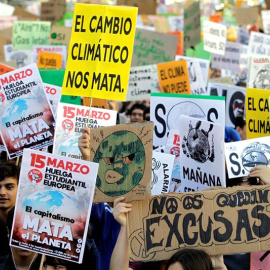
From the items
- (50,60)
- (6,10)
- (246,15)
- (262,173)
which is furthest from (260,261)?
(6,10)

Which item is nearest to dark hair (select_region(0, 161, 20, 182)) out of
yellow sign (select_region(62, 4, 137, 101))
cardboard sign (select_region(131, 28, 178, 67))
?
yellow sign (select_region(62, 4, 137, 101))

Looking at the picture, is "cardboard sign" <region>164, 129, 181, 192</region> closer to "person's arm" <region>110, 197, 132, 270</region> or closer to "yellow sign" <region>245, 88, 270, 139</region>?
"yellow sign" <region>245, 88, 270, 139</region>

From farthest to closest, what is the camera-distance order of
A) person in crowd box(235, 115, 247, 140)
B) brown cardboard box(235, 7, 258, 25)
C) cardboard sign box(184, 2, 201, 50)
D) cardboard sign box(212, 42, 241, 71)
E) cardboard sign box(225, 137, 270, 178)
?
brown cardboard box(235, 7, 258, 25) → cardboard sign box(212, 42, 241, 71) → cardboard sign box(184, 2, 201, 50) → person in crowd box(235, 115, 247, 140) → cardboard sign box(225, 137, 270, 178)

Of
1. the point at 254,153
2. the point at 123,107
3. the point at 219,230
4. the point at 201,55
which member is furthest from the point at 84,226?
the point at 201,55

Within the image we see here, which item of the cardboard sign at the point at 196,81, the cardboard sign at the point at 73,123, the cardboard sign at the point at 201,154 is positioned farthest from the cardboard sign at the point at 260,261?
the cardboard sign at the point at 196,81

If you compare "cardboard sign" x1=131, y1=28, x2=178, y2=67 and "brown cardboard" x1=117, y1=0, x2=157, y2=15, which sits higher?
"cardboard sign" x1=131, y1=28, x2=178, y2=67

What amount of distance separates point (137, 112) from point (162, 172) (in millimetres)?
4154

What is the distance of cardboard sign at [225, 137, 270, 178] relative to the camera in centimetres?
549

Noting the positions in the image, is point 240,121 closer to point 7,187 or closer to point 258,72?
point 258,72

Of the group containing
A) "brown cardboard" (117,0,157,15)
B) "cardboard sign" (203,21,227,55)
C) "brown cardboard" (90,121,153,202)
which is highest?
"brown cardboard" (90,121,153,202)

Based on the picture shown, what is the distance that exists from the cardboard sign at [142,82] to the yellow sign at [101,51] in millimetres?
4010

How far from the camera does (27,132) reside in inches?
249

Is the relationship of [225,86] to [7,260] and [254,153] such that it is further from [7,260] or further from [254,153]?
[7,260]

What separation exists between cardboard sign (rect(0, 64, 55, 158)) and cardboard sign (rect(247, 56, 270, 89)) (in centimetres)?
249
